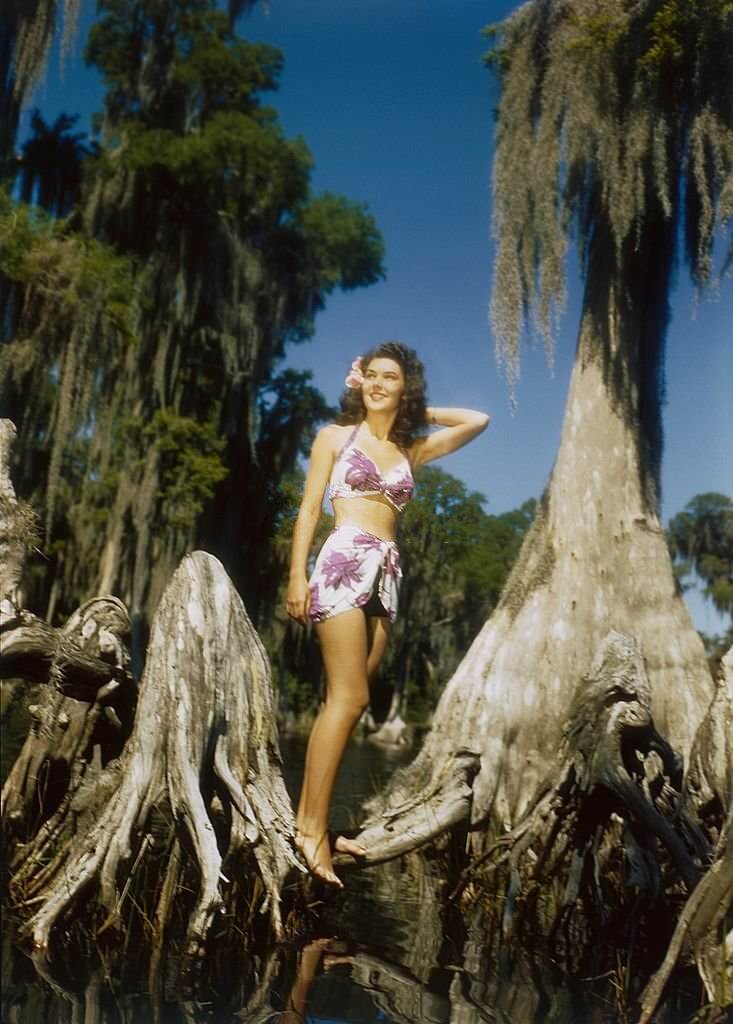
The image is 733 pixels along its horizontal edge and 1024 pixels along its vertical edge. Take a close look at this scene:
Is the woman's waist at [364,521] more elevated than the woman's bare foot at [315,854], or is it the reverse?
the woman's waist at [364,521]

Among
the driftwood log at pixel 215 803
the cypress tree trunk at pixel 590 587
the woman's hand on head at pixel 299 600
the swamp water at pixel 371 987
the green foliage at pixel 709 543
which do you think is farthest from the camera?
the green foliage at pixel 709 543

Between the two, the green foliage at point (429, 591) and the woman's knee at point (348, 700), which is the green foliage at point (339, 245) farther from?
the woman's knee at point (348, 700)

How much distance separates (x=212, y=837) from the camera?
211 cm

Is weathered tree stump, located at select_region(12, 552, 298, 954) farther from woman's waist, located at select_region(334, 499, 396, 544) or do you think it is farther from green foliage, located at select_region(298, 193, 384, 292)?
green foliage, located at select_region(298, 193, 384, 292)

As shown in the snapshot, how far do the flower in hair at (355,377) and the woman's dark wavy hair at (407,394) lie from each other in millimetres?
13

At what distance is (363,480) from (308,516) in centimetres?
15

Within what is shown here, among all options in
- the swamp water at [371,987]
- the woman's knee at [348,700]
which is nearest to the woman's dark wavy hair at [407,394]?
the woman's knee at [348,700]

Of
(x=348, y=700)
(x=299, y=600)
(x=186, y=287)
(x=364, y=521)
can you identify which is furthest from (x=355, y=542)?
(x=186, y=287)

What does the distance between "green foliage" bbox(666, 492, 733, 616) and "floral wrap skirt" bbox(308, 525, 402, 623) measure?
6573 millimetres

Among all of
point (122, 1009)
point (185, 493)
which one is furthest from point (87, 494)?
point (122, 1009)

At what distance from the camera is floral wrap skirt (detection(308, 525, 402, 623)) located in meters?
2.27

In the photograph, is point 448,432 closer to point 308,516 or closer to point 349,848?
point 308,516

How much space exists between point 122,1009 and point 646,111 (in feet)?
15.1

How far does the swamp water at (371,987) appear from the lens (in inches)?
69.4
